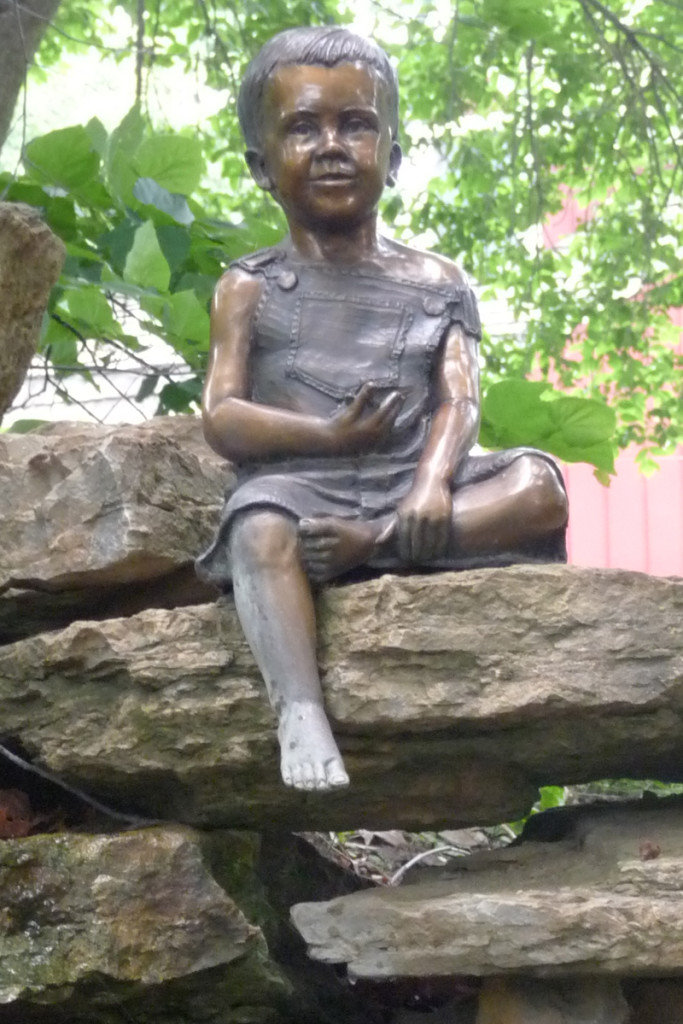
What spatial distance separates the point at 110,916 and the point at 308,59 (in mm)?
1473

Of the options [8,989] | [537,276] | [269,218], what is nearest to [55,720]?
[8,989]

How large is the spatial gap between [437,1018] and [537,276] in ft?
9.24

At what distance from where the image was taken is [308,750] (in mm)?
1720

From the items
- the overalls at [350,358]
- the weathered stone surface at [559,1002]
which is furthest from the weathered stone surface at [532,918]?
the overalls at [350,358]

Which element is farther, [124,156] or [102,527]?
[124,156]

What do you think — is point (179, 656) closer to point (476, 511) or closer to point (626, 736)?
point (476, 511)

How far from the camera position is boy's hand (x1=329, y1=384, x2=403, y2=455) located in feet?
6.66

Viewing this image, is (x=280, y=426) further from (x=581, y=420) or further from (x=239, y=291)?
(x=581, y=420)

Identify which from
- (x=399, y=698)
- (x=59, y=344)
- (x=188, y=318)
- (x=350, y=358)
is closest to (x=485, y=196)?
(x=59, y=344)

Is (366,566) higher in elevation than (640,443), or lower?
lower

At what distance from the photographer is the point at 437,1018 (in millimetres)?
2111

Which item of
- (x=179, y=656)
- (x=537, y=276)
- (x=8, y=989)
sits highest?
(x=537, y=276)

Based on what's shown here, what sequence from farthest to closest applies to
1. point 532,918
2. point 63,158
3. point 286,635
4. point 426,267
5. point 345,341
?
point 63,158 → point 426,267 → point 345,341 → point 286,635 → point 532,918

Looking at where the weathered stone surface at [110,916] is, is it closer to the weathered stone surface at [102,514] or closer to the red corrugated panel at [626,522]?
the weathered stone surface at [102,514]
